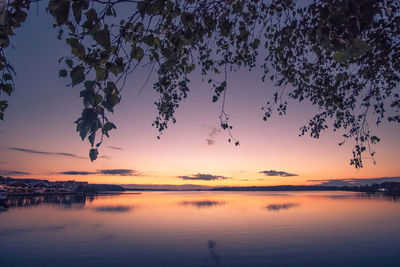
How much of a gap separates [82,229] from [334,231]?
40685mm

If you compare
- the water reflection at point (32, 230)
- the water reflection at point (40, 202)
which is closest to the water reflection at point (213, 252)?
the water reflection at point (32, 230)

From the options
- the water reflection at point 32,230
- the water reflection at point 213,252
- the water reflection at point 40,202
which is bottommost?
the water reflection at point 40,202

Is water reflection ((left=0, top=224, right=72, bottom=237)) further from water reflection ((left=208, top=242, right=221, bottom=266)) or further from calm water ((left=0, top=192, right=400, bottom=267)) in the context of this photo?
water reflection ((left=208, top=242, right=221, bottom=266))

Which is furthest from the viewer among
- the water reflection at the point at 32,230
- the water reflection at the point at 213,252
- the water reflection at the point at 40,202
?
the water reflection at the point at 40,202

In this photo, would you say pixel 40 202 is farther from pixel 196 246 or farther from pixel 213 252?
pixel 213 252

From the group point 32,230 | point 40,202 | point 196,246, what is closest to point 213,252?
point 196,246

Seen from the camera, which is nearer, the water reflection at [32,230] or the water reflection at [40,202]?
the water reflection at [32,230]

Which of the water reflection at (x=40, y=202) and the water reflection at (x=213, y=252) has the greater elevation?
the water reflection at (x=213, y=252)

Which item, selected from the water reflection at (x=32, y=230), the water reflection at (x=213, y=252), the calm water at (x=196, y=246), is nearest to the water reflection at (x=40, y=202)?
the water reflection at (x=32, y=230)

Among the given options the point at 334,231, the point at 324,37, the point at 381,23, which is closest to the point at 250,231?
the point at 334,231

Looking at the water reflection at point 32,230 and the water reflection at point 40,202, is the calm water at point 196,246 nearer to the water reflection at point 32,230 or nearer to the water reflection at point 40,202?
the water reflection at point 32,230

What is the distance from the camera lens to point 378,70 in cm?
737

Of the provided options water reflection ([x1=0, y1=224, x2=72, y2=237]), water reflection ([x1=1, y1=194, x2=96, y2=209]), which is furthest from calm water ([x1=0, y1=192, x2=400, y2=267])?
water reflection ([x1=1, y1=194, x2=96, y2=209])

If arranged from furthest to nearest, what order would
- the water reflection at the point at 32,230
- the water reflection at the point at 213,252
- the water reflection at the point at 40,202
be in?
the water reflection at the point at 40,202 < the water reflection at the point at 32,230 < the water reflection at the point at 213,252
